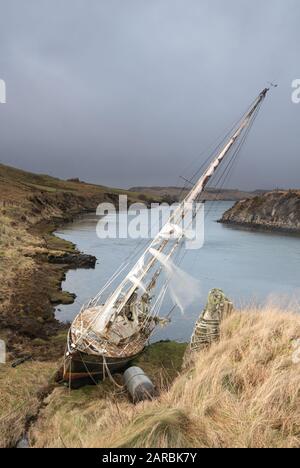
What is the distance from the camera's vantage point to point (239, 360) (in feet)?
33.8

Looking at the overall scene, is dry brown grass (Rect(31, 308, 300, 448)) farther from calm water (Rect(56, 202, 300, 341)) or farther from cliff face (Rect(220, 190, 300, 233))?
cliff face (Rect(220, 190, 300, 233))

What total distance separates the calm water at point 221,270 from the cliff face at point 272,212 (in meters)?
18.4

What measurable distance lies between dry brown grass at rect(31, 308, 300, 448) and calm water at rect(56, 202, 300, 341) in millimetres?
6013

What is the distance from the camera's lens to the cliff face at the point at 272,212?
9206 centimetres

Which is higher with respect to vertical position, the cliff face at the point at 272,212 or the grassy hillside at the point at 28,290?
the cliff face at the point at 272,212

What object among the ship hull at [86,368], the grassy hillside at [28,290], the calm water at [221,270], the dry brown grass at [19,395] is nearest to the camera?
the dry brown grass at [19,395]

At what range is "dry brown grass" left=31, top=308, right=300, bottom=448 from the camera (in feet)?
21.4

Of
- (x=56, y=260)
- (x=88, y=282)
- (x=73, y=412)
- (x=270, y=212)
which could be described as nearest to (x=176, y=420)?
(x=73, y=412)
